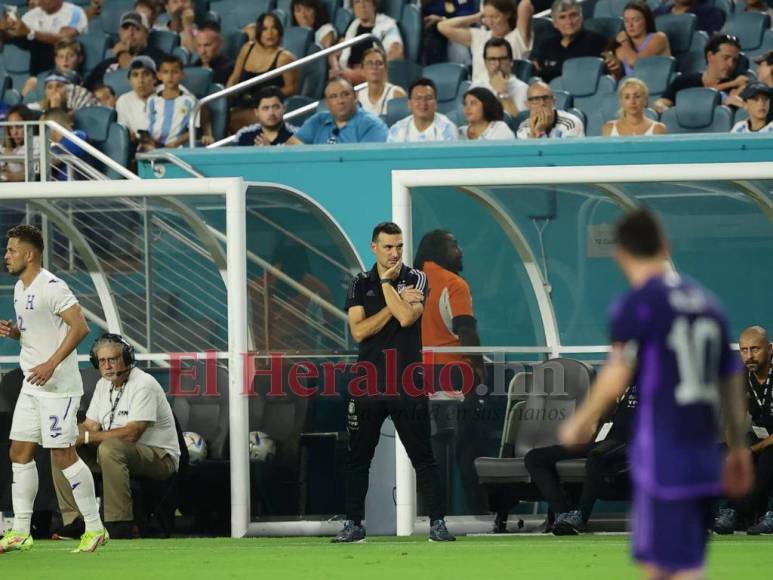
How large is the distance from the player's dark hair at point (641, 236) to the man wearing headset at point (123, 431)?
6.08m

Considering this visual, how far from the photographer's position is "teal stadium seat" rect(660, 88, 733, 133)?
42.0 ft

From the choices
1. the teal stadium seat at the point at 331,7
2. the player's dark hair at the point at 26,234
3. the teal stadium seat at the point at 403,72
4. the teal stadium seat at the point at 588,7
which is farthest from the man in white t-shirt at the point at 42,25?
the player's dark hair at the point at 26,234

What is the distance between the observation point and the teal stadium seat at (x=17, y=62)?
17781 millimetres

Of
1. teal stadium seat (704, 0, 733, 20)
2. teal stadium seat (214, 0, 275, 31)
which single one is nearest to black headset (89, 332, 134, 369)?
teal stadium seat (704, 0, 733, 20)

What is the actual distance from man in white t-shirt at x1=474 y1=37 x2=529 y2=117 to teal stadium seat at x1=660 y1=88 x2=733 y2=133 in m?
1.31

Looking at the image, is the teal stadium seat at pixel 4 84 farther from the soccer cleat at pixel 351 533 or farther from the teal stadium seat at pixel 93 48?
the soccer cleat at pixel 351 533

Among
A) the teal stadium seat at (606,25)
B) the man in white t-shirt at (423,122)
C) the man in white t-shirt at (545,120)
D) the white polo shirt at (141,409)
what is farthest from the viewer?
the teal stadium seat at (606,25)

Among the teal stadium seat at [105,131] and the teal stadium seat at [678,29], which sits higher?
the teal stadium seat at [678,29]

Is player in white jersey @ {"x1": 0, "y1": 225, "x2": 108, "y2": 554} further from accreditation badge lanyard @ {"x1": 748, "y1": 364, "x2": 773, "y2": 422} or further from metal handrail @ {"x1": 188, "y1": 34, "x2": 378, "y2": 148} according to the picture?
metal handrail @ {"x1": 188, "y1": 34, "x2": 378, "y2": 148}

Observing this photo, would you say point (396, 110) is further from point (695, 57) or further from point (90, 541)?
point (90, 541)

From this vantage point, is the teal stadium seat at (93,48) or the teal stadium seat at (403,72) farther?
the teal stadium seat at (93,48)

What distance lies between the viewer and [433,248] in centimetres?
1071

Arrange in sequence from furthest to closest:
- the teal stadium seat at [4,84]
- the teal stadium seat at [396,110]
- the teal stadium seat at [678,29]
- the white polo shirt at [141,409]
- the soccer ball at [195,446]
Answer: the teal stadium seat at [4,84] → the teal stadium seat at [678,29] → the teal stadium seat at [396,110] → the soccer ball at [195,446] → the white polo shirt at [141,409]

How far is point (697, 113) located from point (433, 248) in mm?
3266
